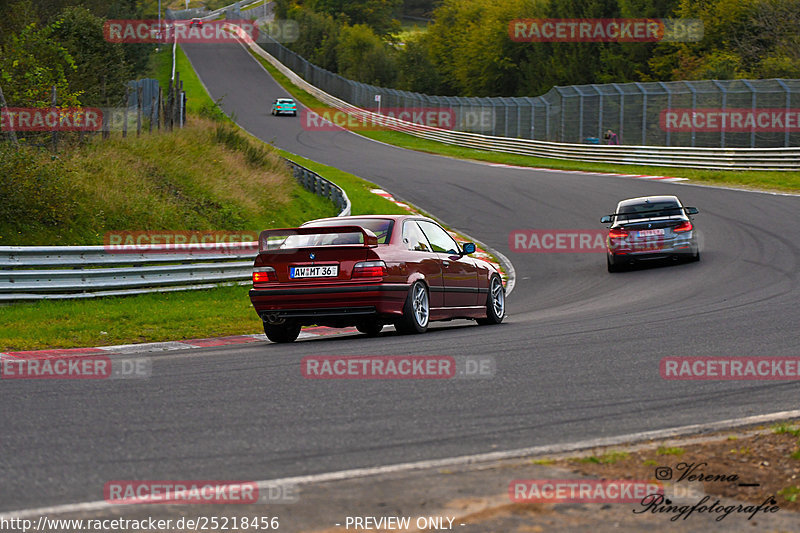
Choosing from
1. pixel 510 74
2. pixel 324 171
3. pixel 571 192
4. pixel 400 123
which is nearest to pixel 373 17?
pixel 510 74

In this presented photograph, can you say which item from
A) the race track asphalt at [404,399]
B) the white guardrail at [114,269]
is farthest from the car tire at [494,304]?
the white guardrail at [114,269]

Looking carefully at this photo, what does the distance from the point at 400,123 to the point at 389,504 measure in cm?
6093

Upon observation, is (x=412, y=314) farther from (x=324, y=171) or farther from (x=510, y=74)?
(x=510, y=74)

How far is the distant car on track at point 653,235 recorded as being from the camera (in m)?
20.8

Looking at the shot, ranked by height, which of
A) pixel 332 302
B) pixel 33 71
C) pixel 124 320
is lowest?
pixel 124 320

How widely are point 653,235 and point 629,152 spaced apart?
23519 mm

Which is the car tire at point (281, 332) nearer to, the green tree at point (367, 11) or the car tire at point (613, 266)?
the car tire at point (613, 266)

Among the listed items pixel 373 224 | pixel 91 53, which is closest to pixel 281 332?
pixel 373 224

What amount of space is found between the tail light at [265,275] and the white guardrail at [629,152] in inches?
1142

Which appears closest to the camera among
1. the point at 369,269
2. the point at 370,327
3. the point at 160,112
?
the point at 369,269

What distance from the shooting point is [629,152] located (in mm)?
43406

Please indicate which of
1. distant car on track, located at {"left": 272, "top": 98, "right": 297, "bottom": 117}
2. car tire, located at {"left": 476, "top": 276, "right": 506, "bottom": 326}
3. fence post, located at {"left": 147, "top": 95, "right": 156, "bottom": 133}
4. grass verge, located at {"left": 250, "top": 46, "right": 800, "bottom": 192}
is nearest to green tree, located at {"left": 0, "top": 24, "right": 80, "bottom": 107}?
fence post, located at {"left": 147, "top": 95, "right": 156, "bottom": 133}

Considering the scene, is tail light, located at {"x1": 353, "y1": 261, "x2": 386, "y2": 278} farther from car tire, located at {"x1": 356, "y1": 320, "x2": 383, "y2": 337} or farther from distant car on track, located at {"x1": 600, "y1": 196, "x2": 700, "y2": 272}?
distant car on track, located at {"x1": 600, "y1": 196, "x2": 700, "y2": 272}

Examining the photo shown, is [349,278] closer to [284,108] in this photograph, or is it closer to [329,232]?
[329,232]
